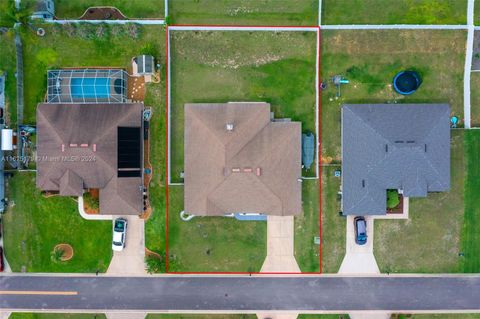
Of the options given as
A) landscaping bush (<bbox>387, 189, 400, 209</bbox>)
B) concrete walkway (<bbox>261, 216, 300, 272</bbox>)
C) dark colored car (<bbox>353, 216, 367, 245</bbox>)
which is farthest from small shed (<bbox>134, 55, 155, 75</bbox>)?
landscaping bush (<bbox>387, 189, 400, 209</bbox>)

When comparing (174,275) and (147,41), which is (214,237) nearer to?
(174,275)

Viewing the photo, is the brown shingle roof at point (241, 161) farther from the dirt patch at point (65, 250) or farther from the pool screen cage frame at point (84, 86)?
the dirt patch at point (65, 250)

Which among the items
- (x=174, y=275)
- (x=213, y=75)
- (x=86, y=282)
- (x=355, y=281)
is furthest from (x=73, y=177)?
(x=355, y=281)

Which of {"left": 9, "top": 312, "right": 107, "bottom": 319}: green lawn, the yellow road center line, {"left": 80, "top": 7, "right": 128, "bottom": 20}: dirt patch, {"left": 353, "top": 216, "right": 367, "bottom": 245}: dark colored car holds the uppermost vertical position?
{"left": 80, "top": 7, "right": 128, "bottom": 20}: dirt patch

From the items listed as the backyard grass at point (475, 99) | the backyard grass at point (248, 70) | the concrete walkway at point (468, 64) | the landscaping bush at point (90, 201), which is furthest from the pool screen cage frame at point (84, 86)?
the backyard grass at point (475, 99)

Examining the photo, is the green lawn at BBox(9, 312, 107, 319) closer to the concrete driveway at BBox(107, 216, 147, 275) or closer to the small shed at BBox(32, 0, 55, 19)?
the concrete driveway at BBox(107, 216, 147, 275)
